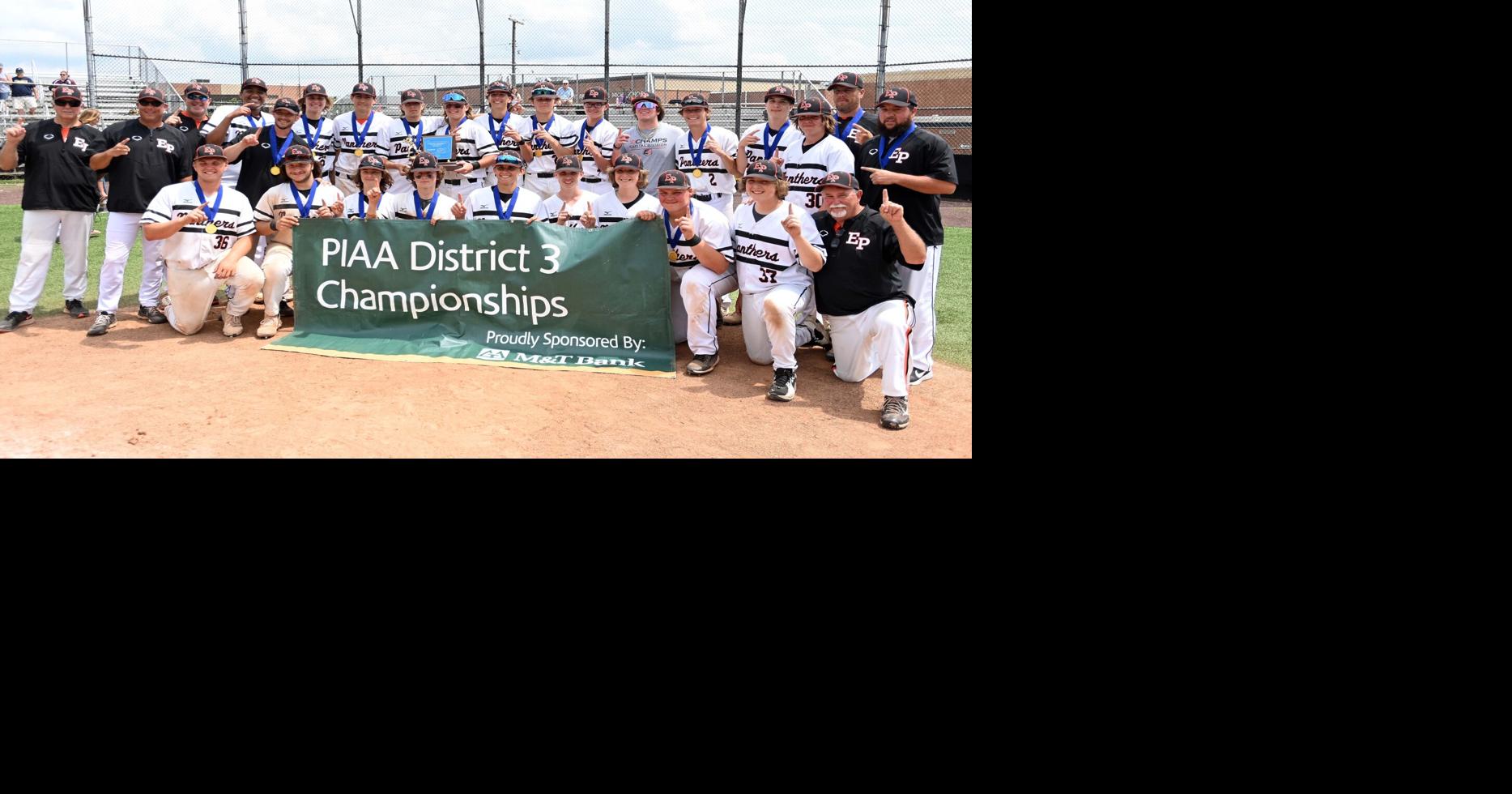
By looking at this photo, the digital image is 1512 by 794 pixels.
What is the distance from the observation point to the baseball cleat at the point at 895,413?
627 cm

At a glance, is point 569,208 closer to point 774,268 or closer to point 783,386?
point 774,268

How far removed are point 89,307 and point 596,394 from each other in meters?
5.66

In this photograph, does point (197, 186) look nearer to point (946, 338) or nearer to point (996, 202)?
point (946, 338)

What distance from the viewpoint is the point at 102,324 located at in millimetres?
8062

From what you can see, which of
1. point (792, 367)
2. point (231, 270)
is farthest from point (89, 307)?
point (792, 367)

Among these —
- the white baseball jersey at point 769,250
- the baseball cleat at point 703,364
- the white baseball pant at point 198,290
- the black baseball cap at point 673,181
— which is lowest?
the baseball cleat at point 703,364

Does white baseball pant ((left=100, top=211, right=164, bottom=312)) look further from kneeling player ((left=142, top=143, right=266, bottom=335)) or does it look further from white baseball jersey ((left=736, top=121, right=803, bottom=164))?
white baseball jersey ((left=736, top=121, right=803, bottom=164))


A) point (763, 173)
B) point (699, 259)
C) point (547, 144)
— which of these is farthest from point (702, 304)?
point (547, 144)

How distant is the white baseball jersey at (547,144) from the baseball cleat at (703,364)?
3.36m

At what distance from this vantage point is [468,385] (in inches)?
264

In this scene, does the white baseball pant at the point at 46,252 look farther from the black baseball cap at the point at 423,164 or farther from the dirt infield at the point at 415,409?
the black baseball cap at the point at 423,164

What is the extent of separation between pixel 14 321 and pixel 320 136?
303 centimetres

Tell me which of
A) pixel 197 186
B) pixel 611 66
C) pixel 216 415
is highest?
pixel 611 66

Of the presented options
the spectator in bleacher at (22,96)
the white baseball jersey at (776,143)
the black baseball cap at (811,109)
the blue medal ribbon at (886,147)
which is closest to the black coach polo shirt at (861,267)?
the blue medal ribbon at (886,147)
